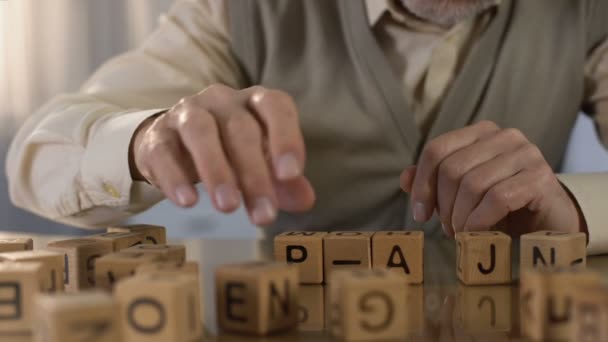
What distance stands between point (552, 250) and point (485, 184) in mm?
198

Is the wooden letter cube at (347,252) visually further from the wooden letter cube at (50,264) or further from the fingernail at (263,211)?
the wooden letter cube at (50,264)

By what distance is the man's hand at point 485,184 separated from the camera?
94 cm

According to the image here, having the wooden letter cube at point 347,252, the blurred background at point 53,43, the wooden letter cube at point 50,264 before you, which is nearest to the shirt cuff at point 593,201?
the wooden letter cube at point 347,252

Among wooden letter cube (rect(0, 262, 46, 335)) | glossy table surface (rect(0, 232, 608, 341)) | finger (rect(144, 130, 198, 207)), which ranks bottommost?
glossy table surface (rect(0, 232, 608, 341))

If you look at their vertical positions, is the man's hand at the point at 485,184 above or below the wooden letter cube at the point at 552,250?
above

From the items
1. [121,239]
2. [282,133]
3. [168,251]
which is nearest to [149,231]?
[121,239]

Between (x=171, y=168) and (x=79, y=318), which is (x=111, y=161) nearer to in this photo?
(x=171, y=168)

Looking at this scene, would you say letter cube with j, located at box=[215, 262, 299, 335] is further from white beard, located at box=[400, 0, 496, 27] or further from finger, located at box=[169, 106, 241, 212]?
white beard, located at box=[400, 0, 496, 27]

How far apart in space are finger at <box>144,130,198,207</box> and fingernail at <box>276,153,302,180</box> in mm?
109

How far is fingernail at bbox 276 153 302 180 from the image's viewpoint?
2.30ft

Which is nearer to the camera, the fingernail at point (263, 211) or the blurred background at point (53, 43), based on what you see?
the fingernail at point (263, 211)

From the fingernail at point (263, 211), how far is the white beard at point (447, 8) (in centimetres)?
85

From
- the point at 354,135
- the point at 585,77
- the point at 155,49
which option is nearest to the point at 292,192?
the point at 354,135

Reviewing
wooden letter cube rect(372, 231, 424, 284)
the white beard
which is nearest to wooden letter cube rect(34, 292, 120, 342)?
wooden letter cube rect(372, 231, 424, 284)
